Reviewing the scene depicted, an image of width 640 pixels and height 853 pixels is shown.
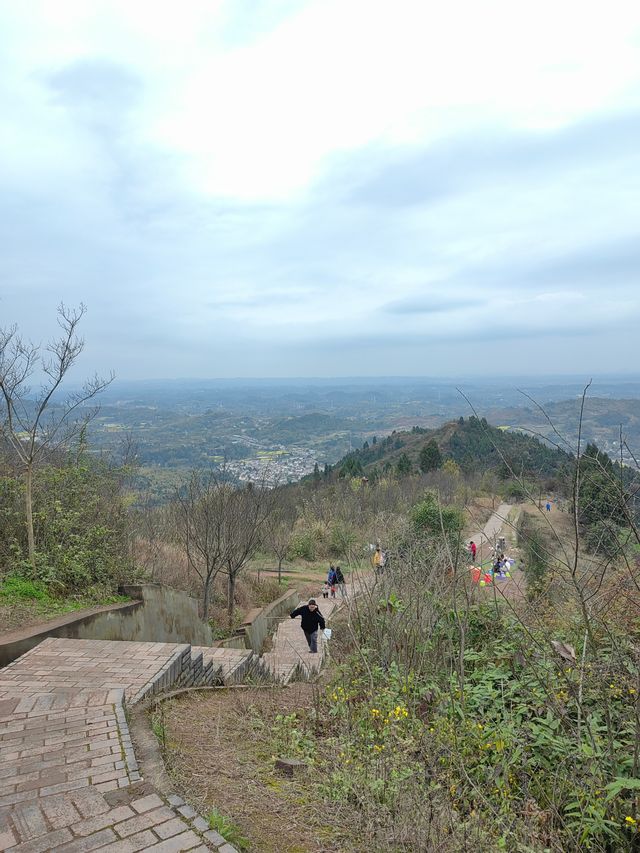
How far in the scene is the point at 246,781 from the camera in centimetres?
340

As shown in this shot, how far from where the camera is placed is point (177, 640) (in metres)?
8.08

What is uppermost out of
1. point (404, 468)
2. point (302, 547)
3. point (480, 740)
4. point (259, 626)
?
point (480, 740)

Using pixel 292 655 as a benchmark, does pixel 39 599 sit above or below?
above

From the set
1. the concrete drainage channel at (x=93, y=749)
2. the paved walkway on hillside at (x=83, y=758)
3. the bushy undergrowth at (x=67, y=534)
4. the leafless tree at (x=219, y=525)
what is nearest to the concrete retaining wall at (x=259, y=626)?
the leafless tree at (x=219, y=525)

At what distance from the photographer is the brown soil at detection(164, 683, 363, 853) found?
2.89 meters

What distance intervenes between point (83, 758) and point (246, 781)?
3.61ft

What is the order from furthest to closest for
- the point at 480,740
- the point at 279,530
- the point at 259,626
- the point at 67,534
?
1. the point at 279,530
2. the point at 259,626
3. the point at 67,534
4. the point at 480,740

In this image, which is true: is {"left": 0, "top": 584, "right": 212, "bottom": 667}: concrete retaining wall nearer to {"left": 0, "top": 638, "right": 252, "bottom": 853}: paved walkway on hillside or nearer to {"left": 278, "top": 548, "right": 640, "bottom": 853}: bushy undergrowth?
{"left": 0, "top": 638, "right": 252, "bottom": 853}: paved walkway on hillside

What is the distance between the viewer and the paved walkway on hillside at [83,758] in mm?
2611

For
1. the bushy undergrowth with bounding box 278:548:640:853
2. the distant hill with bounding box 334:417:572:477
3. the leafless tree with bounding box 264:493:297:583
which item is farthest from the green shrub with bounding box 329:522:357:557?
the bushy undergrowth with bounding box 278:548:640:853

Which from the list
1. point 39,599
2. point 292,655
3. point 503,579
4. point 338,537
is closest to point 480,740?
point 39,599

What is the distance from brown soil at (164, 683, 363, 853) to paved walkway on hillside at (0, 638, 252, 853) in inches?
10.8

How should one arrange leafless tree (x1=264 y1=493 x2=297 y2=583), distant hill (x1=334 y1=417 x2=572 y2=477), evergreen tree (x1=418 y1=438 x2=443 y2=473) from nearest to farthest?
leafless tree (x1=264 y1=493 x2=297 y2=583) < evergreen tree (x1=418 y1=438 x2=443 y2=473) < distant hill (x1=334 y1=417 x2=572 y2=477)

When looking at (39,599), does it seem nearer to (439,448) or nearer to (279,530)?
(279,530)
